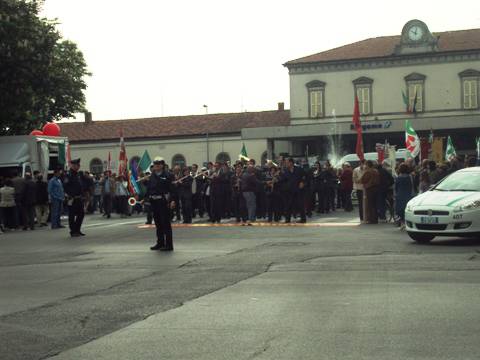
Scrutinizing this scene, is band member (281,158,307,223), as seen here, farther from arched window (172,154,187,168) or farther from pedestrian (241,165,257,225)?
arched window (172,154,187,168)

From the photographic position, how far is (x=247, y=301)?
9672mm

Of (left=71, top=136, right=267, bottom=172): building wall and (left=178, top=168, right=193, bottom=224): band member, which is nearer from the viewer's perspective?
(left=178, top=168, right=193, bottom=224): band member

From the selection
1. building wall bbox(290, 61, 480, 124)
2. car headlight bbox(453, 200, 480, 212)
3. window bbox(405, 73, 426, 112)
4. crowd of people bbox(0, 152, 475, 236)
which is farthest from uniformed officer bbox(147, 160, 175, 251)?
building wall bbox(290, 61, 480, 124)

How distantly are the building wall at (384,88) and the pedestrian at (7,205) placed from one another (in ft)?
162

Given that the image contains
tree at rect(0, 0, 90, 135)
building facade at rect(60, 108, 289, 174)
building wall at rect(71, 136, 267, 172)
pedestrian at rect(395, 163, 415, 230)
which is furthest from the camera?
building facade at rect(60, 108, 289, 174)

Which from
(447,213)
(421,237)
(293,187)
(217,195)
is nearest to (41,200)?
(217,195)

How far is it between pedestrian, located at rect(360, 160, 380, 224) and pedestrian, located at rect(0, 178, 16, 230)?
1046 centimetres

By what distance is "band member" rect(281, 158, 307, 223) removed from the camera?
24141 millimetres

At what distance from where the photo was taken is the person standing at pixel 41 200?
28047mm

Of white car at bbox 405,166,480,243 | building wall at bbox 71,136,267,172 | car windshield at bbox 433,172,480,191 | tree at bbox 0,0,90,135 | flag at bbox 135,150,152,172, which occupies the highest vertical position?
Answer: tree at bbox 0,0,90,135

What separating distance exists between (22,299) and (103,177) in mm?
25405

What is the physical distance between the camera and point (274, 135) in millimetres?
69062

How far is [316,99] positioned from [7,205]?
50.8m

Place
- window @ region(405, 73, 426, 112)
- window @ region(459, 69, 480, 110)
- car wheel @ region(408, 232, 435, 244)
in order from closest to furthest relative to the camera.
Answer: car wheel @ region(408, 232, 435, 244)
window @ region(459, 69, 480, 110)
window @ region(405, 73, 426, 112)
